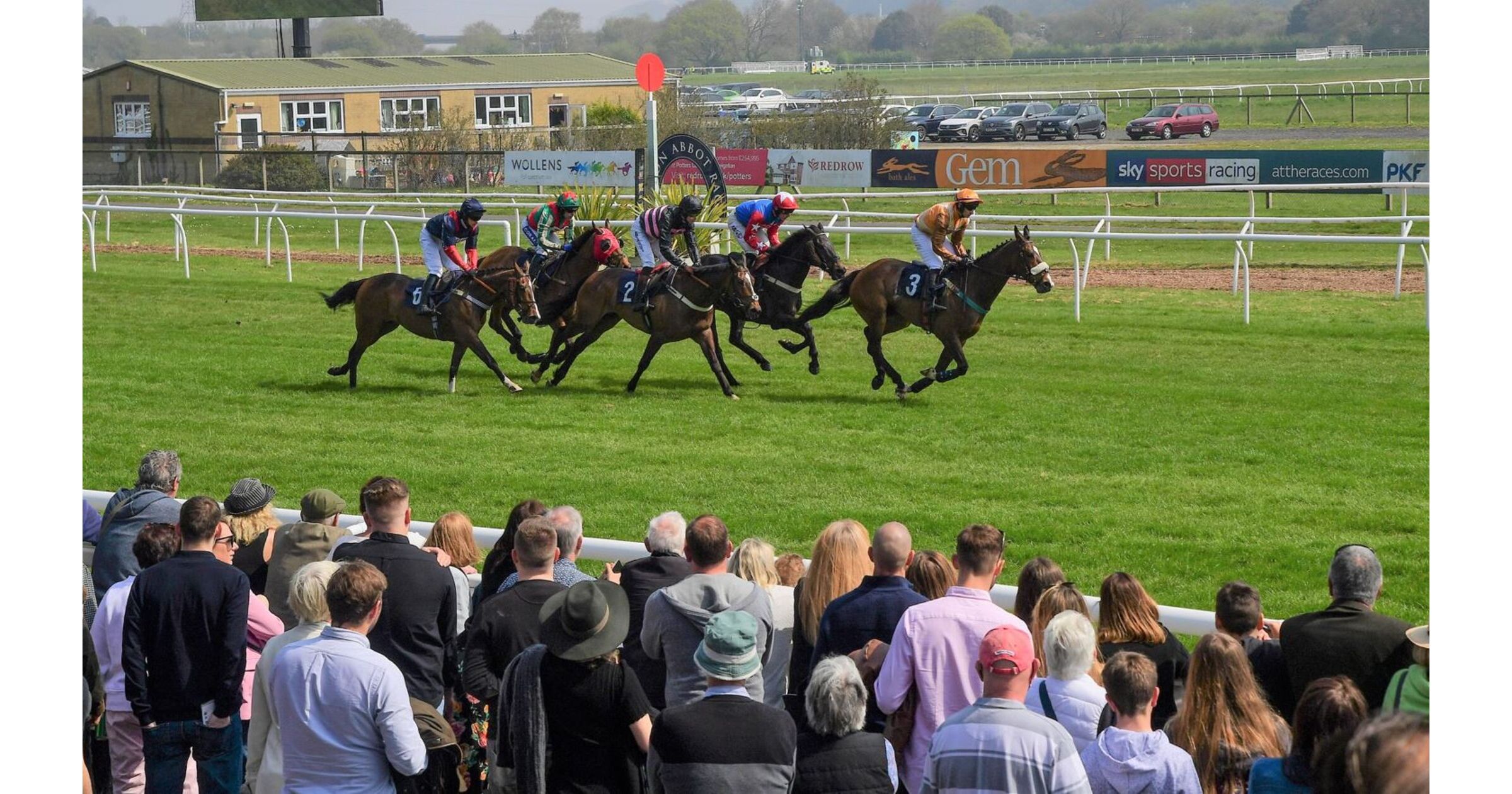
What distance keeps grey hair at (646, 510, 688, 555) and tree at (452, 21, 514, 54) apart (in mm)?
100064

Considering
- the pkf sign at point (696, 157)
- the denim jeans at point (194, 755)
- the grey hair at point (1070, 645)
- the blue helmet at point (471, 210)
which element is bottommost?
the denim jeans at point (194, 755)

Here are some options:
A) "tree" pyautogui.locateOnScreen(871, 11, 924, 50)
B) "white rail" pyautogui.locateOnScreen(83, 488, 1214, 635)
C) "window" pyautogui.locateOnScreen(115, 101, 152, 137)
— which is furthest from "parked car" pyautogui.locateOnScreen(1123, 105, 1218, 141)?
"tree" pyautogui.locateOnScreen(871, 11, 924, 50)

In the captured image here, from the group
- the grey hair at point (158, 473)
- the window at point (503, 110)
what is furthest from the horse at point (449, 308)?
the window at point (503, 110)

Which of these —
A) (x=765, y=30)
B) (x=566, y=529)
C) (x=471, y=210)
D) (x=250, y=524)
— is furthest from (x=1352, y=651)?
(x=765, y=30)

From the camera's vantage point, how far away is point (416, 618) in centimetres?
406

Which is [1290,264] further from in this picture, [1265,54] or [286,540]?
[1265,54]

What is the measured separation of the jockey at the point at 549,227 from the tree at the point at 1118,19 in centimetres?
8983

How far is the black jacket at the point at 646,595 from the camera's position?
409 centimetres

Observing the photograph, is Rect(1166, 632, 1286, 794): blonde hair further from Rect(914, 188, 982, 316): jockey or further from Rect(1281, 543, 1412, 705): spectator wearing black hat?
Rect(914, 188, 982, 316): jockey

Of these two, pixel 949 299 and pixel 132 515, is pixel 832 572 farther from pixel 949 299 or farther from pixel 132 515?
pixel 949 299

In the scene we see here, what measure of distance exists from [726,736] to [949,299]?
7.92m

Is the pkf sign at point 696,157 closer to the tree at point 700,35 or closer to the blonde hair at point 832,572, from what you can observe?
the blonde hair at point 832,572

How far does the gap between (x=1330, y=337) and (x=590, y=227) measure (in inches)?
234

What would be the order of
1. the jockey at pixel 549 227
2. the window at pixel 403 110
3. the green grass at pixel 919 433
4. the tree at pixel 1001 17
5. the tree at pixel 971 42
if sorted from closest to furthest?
the green grass at pixel 919 433 < the jockey at pixel 549 227 < the window at pixel 403 110 < the tree at pixel 971 42 < the tree at pixel 1001 17
